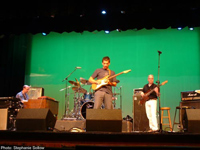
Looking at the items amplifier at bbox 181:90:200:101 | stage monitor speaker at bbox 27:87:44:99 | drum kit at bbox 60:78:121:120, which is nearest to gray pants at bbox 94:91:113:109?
drum kit at bbox 60:78:121:120

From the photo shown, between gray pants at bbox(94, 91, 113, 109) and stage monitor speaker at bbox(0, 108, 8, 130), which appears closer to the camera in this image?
gray pants at bbox(94, 91, 113, 109)

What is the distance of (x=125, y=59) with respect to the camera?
10625 mm

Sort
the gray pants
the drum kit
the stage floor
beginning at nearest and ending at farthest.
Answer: the stage floor
the gray pants
the drum kit

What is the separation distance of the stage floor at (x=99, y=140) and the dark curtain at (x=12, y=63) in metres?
6.46

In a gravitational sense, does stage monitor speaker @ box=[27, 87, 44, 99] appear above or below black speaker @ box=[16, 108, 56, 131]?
above

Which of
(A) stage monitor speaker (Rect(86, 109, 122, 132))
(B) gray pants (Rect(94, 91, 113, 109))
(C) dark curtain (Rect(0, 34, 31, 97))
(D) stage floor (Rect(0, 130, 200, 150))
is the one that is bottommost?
(D) stage floor (Rect(0, 130, 200, 150))

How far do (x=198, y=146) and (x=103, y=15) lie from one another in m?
5.37

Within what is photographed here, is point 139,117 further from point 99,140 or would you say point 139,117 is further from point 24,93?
point 99,140

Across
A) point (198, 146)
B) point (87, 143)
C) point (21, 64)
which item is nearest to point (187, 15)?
point (198, 146)

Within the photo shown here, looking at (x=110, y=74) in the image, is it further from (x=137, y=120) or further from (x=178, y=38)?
(x=178, y=38)

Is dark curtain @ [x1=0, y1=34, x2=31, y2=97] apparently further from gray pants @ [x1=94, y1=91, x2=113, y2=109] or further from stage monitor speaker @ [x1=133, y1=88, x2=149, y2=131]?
stage monitor speaker @ [x1=133, y1=88, x2=149, y2=131]

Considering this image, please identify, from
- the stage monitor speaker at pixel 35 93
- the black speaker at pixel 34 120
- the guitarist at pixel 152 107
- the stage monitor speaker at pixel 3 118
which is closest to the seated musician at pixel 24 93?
the stage monitor speaker at pixel 35 93

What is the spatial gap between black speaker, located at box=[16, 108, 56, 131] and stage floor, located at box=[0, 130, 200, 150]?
1.35ft

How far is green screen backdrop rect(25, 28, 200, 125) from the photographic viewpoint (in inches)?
396
